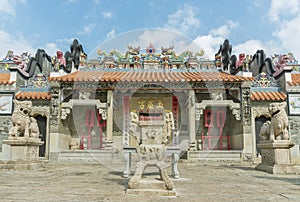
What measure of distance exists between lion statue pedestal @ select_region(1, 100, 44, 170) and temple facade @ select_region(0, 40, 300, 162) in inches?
122

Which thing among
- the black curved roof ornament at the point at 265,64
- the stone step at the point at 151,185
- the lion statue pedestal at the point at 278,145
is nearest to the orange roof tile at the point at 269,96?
the black curved roof ornament at the point at 265,64

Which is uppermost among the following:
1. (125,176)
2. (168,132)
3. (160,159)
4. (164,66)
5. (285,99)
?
(164,66)

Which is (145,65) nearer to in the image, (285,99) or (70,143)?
(70,143)

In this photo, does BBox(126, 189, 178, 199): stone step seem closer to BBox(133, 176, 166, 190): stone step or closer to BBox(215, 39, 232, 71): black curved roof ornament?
BBox(133, 176, 166, 190): stone step

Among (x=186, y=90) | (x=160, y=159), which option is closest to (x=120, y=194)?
(x=160, y=159)

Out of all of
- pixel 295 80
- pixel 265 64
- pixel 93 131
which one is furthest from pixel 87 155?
pixel 295 80

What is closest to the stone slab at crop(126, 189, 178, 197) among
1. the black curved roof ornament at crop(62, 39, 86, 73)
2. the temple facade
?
the temple facade

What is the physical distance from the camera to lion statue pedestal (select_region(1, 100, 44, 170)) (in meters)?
7.55

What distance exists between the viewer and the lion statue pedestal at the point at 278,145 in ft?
22.2

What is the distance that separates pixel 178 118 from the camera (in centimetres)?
1314

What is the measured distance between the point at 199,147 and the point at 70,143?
20.9 feet

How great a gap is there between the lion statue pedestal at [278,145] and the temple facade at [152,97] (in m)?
3.80

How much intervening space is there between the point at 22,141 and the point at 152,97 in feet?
22.6

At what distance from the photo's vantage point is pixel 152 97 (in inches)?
516
